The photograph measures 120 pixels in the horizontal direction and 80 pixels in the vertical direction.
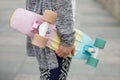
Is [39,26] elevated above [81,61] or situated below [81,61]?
above

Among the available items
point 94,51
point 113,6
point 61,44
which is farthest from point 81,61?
point 113,6

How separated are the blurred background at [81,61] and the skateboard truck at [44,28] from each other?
2.87 meters

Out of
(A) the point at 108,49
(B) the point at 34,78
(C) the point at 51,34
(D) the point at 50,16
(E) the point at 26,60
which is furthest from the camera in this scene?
(A) the point at 108,49

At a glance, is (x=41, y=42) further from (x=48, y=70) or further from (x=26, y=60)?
(x=26, y=60)

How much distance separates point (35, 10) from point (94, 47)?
60 centimetres

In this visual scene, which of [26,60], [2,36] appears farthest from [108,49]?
[2,36]

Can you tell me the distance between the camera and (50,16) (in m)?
2.65

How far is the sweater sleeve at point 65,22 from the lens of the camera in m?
2.74

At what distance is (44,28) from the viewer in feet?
8.94

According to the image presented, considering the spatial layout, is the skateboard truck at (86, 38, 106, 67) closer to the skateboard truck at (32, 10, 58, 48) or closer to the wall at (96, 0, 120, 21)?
the skateboard truck at (32, 10, 58, 48)

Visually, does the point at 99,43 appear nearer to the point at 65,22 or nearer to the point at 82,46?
the point at 82,46

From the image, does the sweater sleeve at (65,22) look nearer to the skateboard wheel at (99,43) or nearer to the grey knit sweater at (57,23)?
the grey knit sweater at (57,23)

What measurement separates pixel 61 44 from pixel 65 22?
7.3 inches

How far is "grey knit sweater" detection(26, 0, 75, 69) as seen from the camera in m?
2.75
